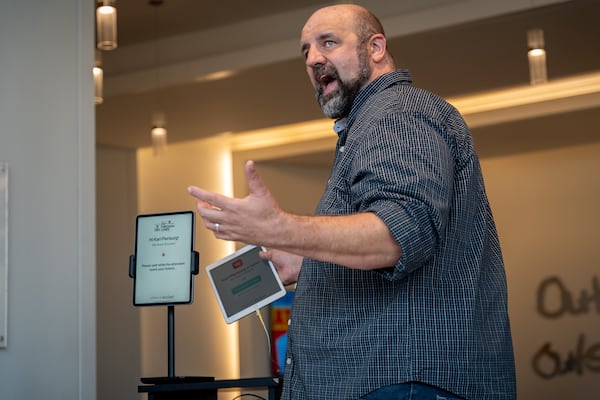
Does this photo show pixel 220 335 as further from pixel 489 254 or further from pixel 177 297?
pixel 489 254

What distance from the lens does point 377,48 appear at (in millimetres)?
1801

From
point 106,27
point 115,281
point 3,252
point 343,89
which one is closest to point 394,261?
point 343,89

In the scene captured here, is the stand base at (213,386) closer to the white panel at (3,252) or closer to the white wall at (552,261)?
the white panel at (3,252)

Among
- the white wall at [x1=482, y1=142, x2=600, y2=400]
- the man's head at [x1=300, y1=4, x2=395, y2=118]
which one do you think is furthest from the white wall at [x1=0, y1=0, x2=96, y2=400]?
the white wall at [x1=482, y1=142, x2=600, y2=400]

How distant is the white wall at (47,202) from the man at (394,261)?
2044 millimetres

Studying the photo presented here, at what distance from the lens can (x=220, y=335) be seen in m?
9.34

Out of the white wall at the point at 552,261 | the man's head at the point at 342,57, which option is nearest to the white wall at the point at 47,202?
the man's head at the point at 342,57

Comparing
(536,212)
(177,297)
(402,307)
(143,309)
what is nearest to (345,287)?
(402,307)

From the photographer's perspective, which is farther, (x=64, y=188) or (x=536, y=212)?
(x=536, y=212)

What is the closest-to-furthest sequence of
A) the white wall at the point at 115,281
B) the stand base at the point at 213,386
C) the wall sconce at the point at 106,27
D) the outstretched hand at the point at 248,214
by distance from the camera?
the outstretched hand at the point at 248,214
the stand base at the point at 213,386
the wall sconce at the point at 106,27
the white wall at the point at 115,281

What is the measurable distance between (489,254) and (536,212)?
7813mm

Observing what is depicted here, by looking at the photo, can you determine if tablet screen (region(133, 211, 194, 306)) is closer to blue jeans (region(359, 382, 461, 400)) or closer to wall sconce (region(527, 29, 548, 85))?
blue jeans (region(359, 382, 461, 400))

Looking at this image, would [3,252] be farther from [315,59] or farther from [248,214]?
[248,214]

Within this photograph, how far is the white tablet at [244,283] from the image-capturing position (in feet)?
8.92
